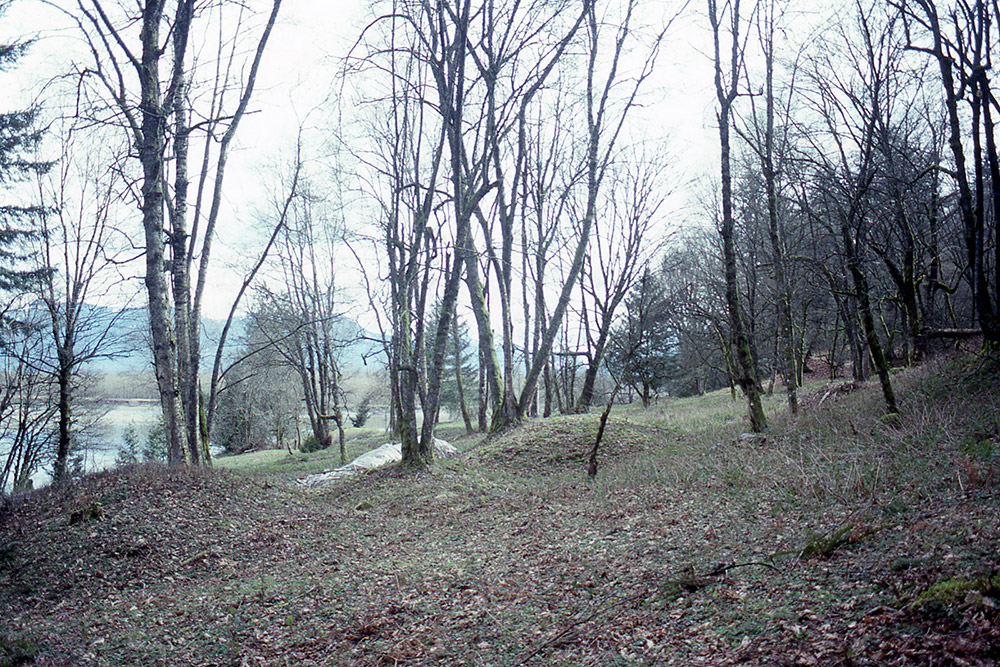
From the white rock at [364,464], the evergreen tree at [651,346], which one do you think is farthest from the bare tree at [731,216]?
the evergreen tree at [651,346]

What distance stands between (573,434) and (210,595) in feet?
27.5

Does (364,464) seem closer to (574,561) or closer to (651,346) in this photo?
(574,561)

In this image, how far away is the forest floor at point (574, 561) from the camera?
3.29 meters

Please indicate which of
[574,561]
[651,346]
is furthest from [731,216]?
[651,346]

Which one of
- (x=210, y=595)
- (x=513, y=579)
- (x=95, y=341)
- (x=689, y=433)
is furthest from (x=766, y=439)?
(x=95, y=341)

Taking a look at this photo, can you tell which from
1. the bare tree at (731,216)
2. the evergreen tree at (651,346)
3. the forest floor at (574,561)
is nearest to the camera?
the forest floor at (574,561)

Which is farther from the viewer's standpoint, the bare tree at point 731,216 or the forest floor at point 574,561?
the bare tree at point 731,216

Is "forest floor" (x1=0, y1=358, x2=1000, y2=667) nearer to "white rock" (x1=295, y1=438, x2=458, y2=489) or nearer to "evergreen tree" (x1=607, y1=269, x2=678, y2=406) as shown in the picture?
"white rock" (x1=295, y1=438, x2=458, y2=489)

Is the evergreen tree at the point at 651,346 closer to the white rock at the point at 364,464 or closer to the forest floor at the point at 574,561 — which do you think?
the white rock at the point at 364,464

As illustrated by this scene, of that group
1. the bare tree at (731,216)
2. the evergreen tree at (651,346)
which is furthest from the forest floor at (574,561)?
the evergreen tree at (651,346)

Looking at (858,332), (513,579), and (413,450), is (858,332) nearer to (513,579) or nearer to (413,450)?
(413,450)

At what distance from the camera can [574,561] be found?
5375 millimetres

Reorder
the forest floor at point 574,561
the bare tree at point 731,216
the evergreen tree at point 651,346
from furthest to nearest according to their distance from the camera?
1. the evergreen tree at point 651,346
2. the bare tree at point 731,216
3. the forest floor at point 574,561

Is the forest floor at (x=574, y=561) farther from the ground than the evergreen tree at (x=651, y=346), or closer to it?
closer to it
